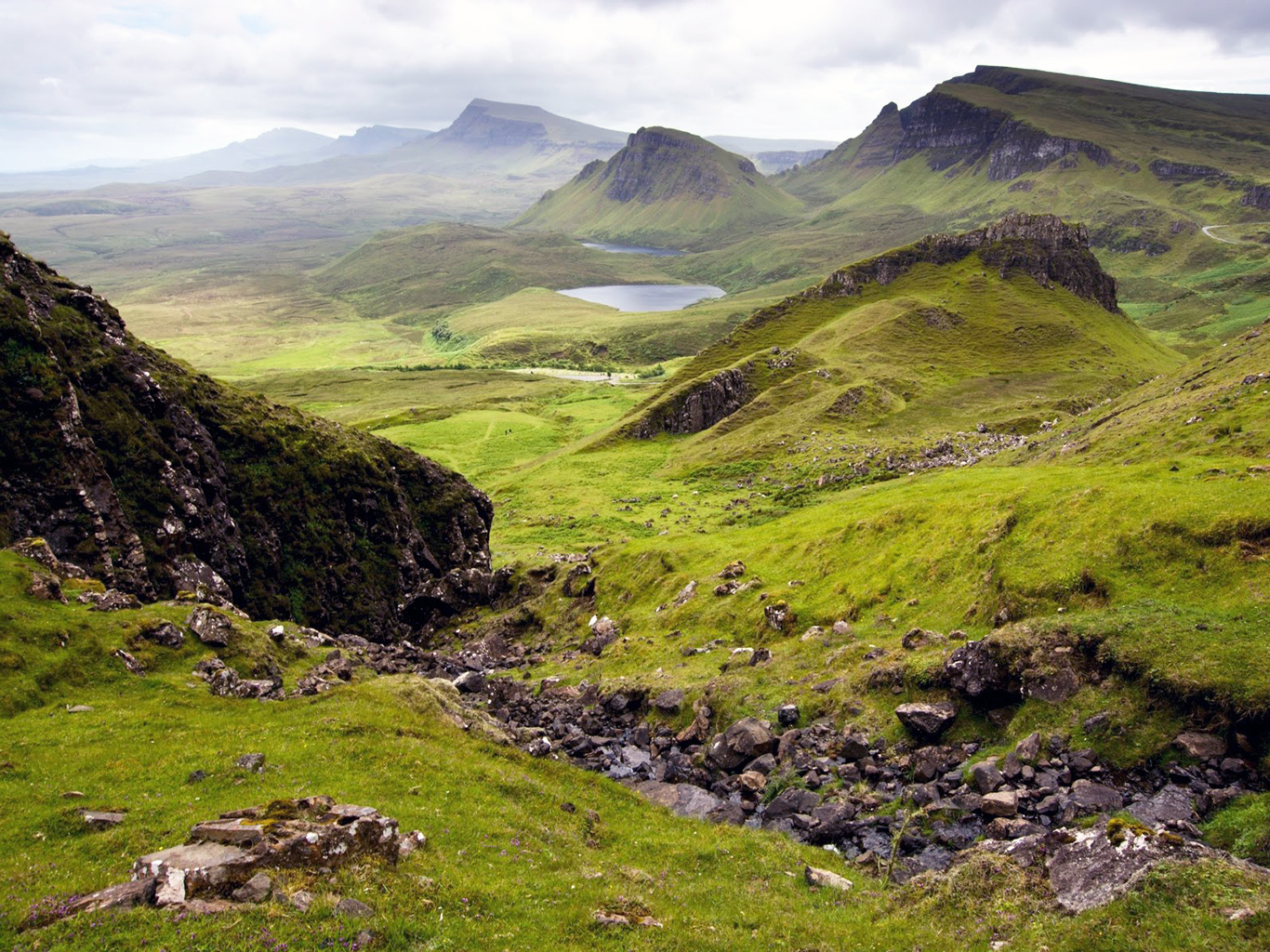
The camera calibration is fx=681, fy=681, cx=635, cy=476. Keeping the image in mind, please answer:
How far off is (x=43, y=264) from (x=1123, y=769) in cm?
7137

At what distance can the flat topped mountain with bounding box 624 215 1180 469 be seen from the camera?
115500 mm

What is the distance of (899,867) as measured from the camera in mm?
22422

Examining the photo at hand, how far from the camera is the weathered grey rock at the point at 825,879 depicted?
21406mm

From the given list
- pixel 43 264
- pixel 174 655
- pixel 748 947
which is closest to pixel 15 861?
pixel 174 655

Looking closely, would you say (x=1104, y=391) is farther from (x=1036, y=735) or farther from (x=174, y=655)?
(x=174, y=655)

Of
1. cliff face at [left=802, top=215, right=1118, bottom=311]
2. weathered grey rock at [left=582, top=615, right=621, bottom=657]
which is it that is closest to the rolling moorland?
weathered grey rock at [left=582, top=615, right=621, bottom=657]

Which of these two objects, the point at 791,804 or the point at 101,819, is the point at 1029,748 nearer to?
the point at 791,804

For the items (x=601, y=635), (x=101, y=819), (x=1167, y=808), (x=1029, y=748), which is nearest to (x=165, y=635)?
(x=101, y=819)

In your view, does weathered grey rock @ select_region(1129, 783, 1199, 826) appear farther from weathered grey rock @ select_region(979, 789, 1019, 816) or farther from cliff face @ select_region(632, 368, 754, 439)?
cliff face @ select_region(632, 368, 754, 439)

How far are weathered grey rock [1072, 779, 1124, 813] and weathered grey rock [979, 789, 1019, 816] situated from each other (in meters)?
1.76

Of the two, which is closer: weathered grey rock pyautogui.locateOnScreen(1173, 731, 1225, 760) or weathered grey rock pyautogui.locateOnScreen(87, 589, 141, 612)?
weathered grey rock pyautogui.locateOnScreen(1173, 731, 1225, 760)

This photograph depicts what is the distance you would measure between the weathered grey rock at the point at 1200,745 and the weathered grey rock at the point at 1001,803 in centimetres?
523

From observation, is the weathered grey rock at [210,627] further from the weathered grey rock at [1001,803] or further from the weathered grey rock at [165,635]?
the weathered grey rock at [1001,803]

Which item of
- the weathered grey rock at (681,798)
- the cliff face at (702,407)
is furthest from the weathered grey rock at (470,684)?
the cliff face at (702,407)
